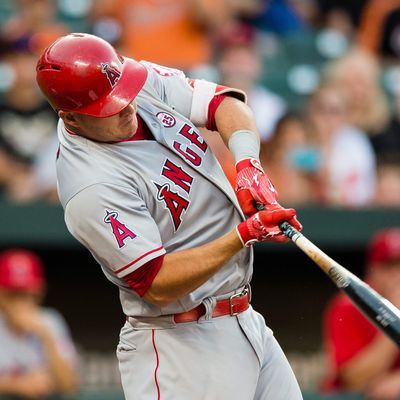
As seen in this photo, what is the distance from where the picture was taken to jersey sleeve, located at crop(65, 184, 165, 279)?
3492 mm

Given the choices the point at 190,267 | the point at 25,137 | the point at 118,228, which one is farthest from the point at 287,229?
the point at 25,137

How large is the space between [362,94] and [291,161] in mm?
895

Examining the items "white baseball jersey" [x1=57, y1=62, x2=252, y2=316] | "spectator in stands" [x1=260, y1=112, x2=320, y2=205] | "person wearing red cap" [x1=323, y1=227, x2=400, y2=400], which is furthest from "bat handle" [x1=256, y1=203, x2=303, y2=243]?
"spectator in stands" [x1=260, y1=112, x2=320, y2=205]

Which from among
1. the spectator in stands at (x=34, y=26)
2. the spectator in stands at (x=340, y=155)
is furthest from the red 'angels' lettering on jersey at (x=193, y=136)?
the spectator in stands at (x=34, y=26)

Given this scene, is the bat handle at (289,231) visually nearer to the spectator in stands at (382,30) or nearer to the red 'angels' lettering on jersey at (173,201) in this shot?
the red 'angels' lettering on jersey at (173,201)

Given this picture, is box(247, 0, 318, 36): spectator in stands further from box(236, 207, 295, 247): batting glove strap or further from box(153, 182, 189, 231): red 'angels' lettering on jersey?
box(236, 207, 295, 247): batting glove strap

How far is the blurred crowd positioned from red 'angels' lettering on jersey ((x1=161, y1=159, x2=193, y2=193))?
10.0 ft

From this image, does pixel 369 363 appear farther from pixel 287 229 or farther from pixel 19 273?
pixel 287 229

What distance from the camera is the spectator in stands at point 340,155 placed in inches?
282

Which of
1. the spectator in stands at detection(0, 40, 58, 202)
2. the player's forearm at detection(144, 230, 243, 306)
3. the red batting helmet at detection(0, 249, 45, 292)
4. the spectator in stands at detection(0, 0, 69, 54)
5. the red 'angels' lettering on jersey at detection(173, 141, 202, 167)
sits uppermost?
the red 'angels' lettering on jersey at detection(173, 141, 202, 167)

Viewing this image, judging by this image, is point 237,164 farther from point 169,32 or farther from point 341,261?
point 169,32

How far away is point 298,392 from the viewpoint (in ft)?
12.6

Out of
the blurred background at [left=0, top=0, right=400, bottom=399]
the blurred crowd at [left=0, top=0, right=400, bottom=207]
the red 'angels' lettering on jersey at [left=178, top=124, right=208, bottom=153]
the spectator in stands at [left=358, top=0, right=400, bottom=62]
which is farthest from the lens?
the spectator in stands at [left=358, top=0, right=400, bottom=62]

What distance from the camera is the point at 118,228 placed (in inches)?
138
